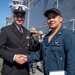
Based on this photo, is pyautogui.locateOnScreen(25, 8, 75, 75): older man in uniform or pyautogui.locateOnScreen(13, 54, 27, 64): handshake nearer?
pyautogui.locateOnScreen(25, 8, 75, 75): older man in uniform

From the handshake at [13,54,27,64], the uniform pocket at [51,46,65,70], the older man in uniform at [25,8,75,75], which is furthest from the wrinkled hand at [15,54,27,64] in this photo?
the uniform pocket at [51,46,65,70]

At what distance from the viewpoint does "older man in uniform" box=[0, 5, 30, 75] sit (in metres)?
3.13

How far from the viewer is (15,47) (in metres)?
3.21

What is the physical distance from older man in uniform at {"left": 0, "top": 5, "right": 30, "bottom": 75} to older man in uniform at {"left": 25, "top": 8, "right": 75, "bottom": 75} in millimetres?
467

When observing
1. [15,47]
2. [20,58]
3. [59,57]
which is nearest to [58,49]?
[59,57]

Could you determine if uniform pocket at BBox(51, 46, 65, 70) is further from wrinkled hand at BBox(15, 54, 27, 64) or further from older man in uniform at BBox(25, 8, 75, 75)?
wrinkled hand at BBox(15, 54, 27, 64)

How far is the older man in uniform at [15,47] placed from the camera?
10.3ft

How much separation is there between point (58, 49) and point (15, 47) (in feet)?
2.51

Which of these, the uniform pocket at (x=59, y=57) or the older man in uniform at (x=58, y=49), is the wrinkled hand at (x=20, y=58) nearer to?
the older man in uniform at (x=58, y=49)

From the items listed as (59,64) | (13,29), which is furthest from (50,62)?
(13,29)

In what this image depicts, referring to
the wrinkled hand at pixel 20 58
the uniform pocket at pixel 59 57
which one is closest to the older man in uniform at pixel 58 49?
the uniform pocket at pixel 59 57

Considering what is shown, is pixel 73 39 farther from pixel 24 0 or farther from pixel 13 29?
pixel 24 0

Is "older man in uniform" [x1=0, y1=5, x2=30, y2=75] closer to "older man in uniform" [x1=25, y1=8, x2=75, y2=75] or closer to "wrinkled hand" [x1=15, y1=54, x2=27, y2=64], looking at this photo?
"wrinkled hand" [x1=15, y1=54, x2=27, y2=64]

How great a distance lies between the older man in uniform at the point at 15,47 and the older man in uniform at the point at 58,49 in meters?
0.47
